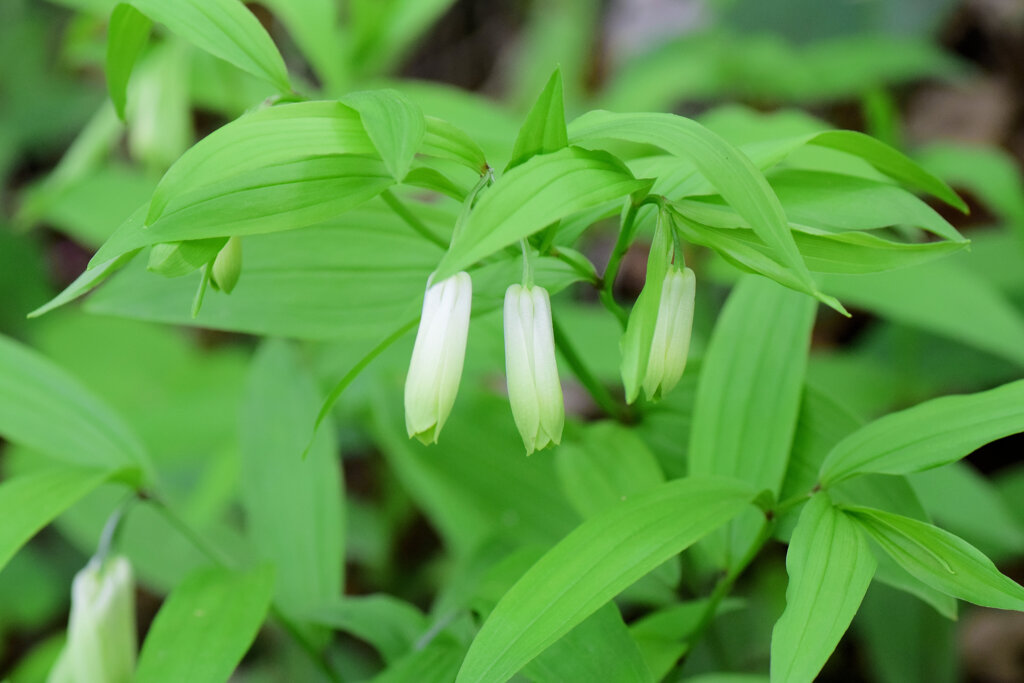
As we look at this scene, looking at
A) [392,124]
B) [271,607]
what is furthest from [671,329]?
[271,607]

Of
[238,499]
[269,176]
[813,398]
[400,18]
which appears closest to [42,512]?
[269,176]

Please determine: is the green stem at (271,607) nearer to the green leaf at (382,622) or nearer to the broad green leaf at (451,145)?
the green leaf at (382,622)

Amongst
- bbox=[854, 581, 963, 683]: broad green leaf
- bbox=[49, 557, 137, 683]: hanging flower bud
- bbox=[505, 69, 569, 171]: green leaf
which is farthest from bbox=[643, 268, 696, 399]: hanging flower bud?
bbox=[854, 581, 963, 683]: broad green leaf

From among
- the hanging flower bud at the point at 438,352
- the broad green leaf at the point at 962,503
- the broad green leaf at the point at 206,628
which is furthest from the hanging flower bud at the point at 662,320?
the broad green leaf at the point at 962,503

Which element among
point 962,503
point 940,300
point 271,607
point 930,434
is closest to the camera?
point 930,434

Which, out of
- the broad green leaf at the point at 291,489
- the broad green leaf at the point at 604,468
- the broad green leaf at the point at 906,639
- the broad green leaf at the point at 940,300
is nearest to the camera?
the broad green leaf at the point at 604,468

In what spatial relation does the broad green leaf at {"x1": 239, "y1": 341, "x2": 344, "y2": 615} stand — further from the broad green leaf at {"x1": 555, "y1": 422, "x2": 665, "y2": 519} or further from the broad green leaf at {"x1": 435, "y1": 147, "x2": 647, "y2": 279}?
the broad green leaf at {"x1": 435, "y1": 147, "x2": 647, "y2": 279}

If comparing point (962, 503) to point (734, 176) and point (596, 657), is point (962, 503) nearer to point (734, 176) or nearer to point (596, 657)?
point (596, 657)
